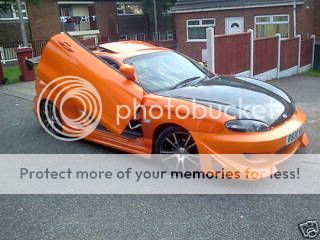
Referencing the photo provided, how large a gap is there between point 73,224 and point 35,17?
23756mm

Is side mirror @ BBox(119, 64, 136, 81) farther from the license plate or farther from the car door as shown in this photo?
the license plate

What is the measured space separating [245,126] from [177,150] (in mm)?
857

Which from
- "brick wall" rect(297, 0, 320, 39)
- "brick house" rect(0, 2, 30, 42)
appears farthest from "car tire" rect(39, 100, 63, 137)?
"brick house" rect(0, 2, 30, 42)

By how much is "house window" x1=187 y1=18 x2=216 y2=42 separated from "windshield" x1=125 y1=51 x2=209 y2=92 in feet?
53.4

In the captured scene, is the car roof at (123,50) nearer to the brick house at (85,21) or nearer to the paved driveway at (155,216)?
the paved driveway at (155,216)

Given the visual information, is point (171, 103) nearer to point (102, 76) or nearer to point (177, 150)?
point (177, 150)

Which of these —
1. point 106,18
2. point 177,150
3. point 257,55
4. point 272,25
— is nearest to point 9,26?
point 106,18

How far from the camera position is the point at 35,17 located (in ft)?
80.9

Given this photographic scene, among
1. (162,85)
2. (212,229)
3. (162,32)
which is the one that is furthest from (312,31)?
(162,32)

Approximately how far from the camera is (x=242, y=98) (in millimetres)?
4301

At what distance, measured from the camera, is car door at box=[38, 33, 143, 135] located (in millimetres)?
4543

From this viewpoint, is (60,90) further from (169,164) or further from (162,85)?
(169,164)

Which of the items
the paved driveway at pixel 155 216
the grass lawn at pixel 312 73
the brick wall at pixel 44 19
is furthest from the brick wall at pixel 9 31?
the paved driveway at pixel 155 216

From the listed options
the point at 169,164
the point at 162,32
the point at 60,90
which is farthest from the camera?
the point at 162,32
